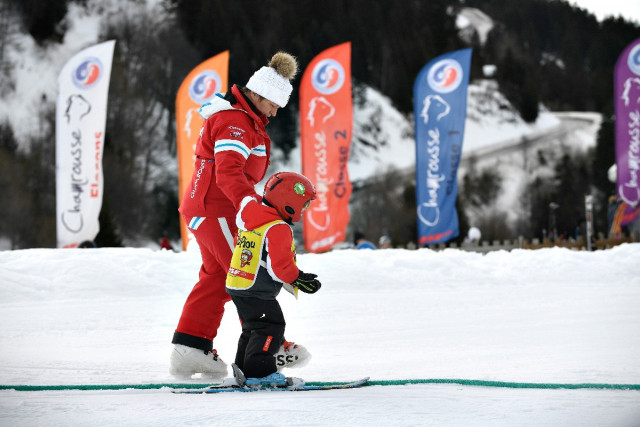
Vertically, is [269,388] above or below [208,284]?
below

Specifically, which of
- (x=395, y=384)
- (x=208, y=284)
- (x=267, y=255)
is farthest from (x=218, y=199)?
(x=395, y=384)

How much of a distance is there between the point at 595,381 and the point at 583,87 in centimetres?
5225

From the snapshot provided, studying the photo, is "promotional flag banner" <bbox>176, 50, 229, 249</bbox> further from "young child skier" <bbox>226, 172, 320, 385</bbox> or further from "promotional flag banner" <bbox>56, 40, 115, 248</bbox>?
"young child skier" <bbox>226, 172, 320, 385</bbox>

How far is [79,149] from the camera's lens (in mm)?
14172

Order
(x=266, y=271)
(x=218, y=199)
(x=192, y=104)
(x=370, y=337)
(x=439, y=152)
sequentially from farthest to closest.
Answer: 1. (x=439, y=152)
2. (x=192, y=104)
3. (x=370, y=337)
4. (x=218, y=199)
5. (x=266, y=271)

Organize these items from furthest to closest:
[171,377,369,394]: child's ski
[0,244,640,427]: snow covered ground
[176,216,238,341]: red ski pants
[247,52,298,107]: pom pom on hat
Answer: [247,52,298,107]: pom pom on hat < [176,216,238,341]: red ski pants < [171,377,369,394]: child's ski < [0,244,640,427]: snow covered ground

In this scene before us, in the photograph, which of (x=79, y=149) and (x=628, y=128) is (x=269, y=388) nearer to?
(x=79, y=149)

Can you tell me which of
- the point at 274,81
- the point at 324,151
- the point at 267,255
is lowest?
the point at 267,255

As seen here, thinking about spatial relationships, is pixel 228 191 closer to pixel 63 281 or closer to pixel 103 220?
pixel 63 281

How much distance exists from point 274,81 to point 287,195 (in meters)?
0.69

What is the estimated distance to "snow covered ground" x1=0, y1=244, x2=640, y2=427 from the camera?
2426 mm

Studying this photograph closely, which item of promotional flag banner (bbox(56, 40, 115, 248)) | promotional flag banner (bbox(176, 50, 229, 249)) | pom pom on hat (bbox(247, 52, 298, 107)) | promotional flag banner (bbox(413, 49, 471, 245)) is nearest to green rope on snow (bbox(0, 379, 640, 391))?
pom pom on hat (bbox(247, 52, 298, 107))

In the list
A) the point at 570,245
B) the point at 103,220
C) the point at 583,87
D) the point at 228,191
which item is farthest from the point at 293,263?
the point at 583,87

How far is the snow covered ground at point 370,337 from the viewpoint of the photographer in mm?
2426
